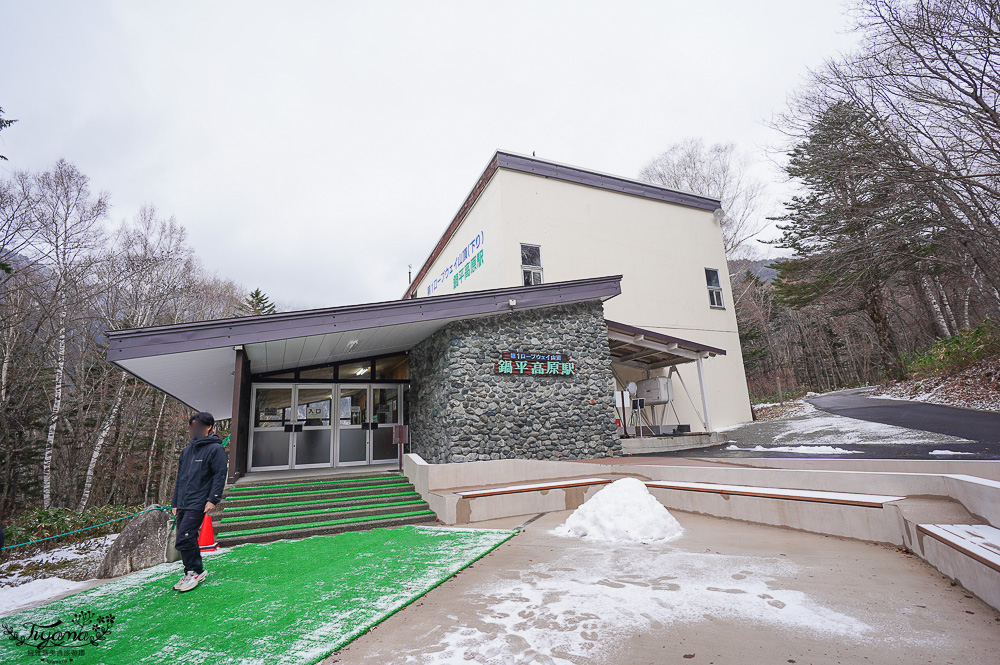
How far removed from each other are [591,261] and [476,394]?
7250 mm

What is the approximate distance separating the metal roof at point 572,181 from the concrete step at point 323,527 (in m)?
10.4

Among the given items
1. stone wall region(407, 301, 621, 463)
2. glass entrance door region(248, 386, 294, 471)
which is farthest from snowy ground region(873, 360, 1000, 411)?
glass entrance door region(248, 386, 294, 471)

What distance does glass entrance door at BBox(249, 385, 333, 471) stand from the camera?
1017 cm

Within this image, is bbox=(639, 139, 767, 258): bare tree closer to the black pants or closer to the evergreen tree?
the evergreen tree

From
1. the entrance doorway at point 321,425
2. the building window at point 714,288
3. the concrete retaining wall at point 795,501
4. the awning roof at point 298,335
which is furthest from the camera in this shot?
the building window at point 714,288

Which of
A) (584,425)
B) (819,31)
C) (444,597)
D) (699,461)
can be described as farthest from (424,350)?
(819,31)

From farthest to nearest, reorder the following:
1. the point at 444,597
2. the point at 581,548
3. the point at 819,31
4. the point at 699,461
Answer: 1. the point at 819,31
2. the point at 699,461
3. the point at 581,548
4. the point at 444,597

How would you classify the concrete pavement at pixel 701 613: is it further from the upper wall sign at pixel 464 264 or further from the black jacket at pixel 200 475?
the upper wall sign at pixel 464 264

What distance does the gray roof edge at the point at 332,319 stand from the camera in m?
6.14

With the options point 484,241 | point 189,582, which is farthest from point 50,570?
point 484,241

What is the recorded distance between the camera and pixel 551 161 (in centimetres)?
1434

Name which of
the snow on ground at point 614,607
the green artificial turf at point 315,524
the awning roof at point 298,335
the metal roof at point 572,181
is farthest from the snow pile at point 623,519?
the metal roof at point 572,181

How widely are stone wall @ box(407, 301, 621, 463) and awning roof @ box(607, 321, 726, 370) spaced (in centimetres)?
107

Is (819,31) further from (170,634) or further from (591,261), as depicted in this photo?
(170,634)
